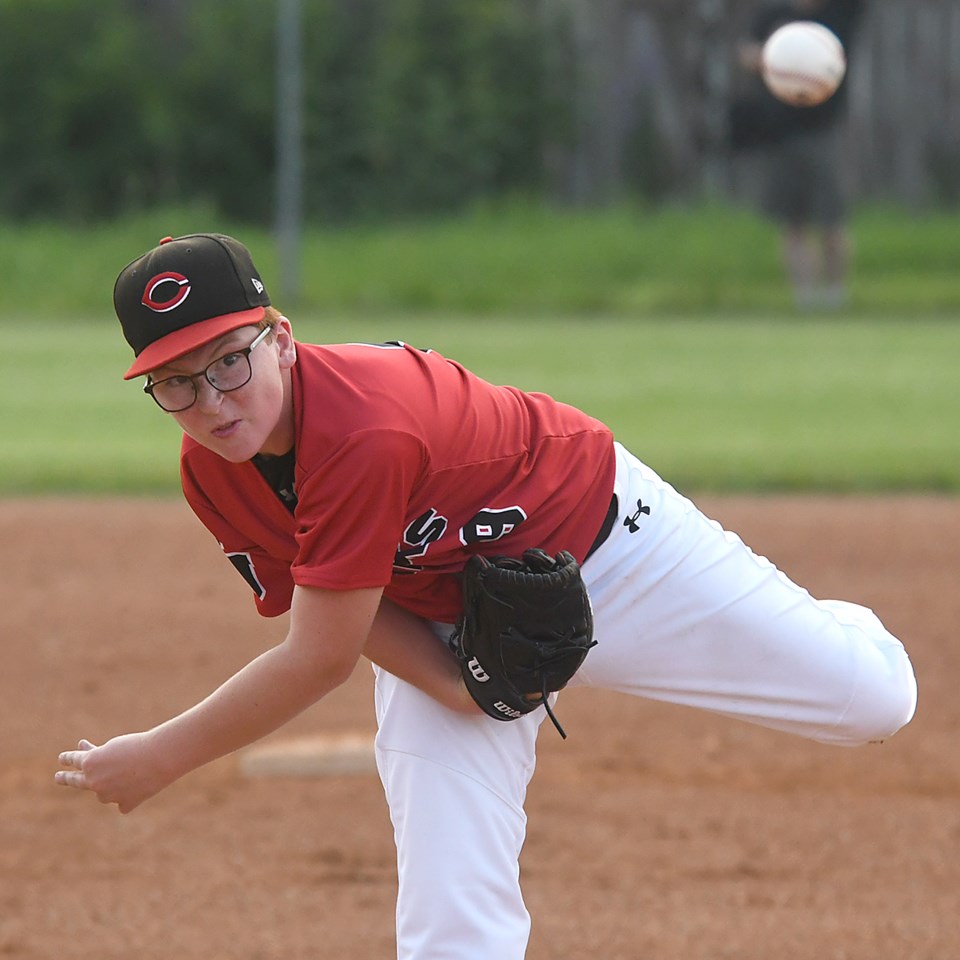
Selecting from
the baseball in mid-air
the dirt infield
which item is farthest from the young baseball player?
the baseball in mid-air

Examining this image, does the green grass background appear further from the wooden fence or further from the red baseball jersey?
the red baseball jersey

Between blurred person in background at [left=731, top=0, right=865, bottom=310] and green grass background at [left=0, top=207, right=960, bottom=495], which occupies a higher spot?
blurred person in background at [left=731, top=0, right=865, bottom=310]

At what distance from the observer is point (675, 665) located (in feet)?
8.48

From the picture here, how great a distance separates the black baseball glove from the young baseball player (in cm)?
4

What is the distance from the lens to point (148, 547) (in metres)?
6.20

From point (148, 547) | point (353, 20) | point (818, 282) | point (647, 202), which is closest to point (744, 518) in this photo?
point (148, 547)

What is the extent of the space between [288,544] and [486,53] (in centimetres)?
1443

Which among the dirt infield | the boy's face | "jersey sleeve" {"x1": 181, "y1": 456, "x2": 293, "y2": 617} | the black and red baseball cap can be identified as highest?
the black and red baseball cap

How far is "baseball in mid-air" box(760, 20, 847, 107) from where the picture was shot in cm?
479

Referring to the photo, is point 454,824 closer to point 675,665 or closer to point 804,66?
point 675,665

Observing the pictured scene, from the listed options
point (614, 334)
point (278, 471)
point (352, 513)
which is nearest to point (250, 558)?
point (278, 471)

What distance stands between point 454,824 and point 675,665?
472 millimetres

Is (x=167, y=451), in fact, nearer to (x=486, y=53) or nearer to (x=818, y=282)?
(x=818, y=282)

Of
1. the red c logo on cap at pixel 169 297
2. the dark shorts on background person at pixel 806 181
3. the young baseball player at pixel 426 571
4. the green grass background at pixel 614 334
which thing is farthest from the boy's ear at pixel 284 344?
the dark shorts on background person at pixel 806 181
